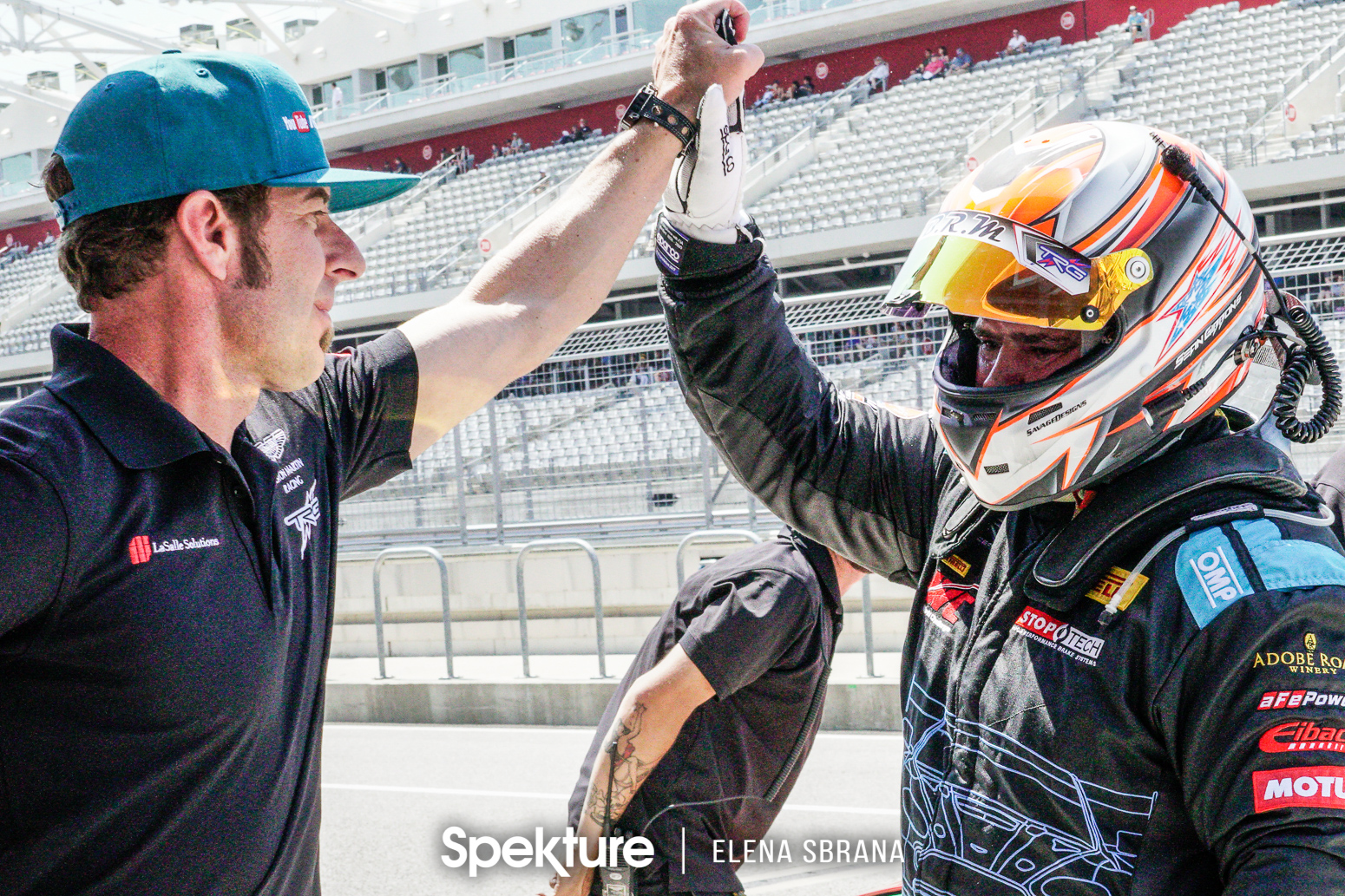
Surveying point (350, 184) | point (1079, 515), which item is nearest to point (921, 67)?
point (350, 184)

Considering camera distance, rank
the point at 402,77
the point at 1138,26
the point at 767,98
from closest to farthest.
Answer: the point at 1138,26
the point at 767,98
the point at 402,77

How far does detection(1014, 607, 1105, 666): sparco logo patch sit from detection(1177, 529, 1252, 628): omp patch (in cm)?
14

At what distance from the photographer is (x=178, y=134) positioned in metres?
1.82

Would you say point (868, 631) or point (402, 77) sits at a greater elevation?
point (402, 77)

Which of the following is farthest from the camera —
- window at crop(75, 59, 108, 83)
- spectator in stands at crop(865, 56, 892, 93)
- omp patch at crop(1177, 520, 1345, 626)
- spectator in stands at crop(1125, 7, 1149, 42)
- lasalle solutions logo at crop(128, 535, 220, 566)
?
window at crop(75, 59, 108, 83)

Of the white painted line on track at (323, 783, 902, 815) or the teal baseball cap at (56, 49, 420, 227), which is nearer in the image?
the teal baseball cap at (56, 49, 420, 227)

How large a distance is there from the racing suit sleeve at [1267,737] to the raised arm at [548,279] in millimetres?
1284

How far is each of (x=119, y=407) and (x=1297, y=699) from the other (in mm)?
1608

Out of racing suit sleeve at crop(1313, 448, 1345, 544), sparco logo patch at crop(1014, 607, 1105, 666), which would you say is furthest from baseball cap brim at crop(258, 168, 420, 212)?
racing suit sleeve at crop(1313, 448, 1345, 544)

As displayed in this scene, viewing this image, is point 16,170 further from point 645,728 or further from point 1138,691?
point 1138,691

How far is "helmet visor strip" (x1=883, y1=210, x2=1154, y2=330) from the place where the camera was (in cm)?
183

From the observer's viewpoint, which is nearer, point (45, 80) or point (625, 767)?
point (625, 767)

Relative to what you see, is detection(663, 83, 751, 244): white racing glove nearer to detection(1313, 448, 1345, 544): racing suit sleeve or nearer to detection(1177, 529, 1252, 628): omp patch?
detection(1177, 529, 1252, 628): omp patch

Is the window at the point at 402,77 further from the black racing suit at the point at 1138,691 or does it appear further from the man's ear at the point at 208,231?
the black racing suit at the point at 1138,691
